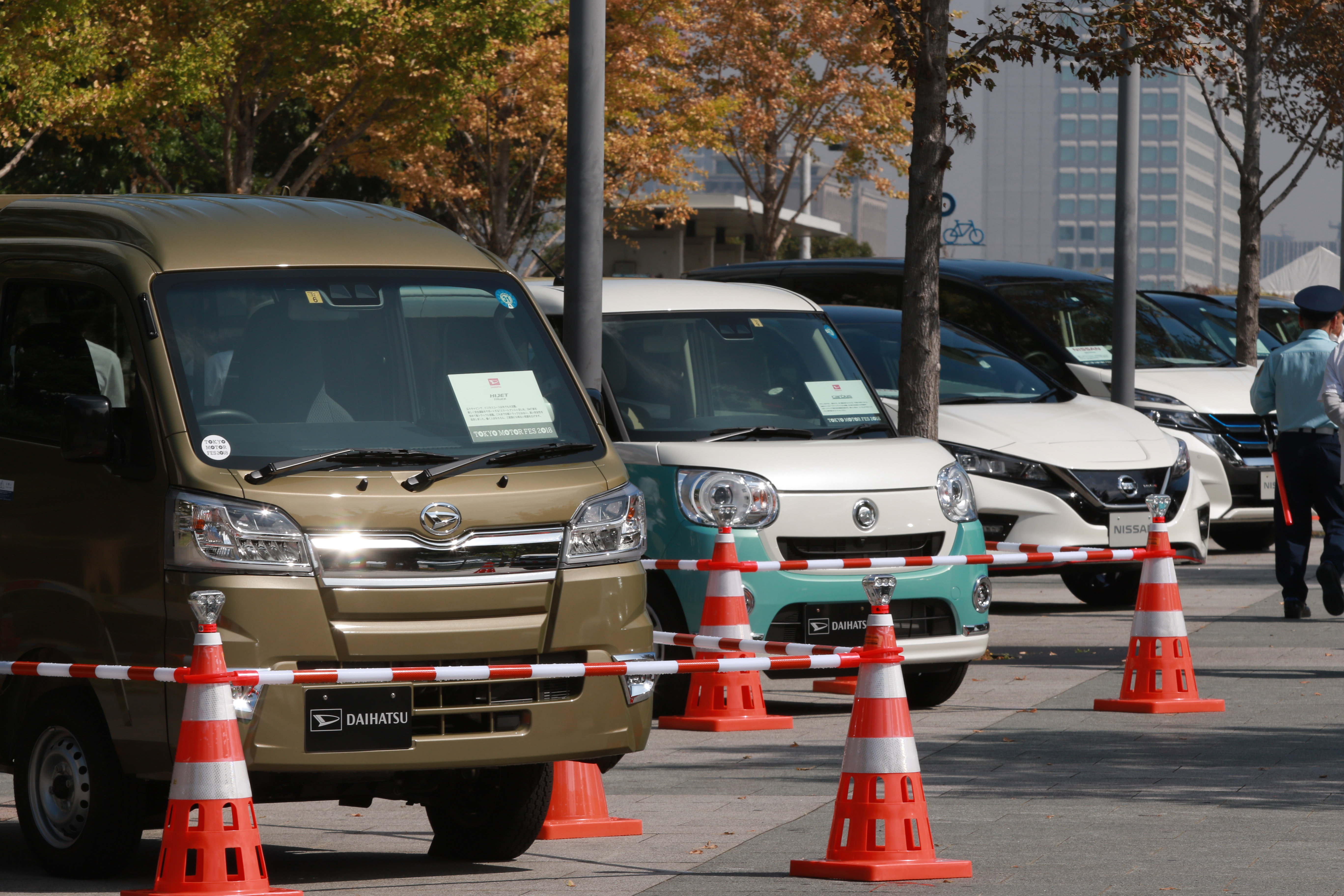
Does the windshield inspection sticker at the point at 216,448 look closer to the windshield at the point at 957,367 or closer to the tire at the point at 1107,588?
the windshield at the point at 957,367

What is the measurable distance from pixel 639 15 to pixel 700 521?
25080 mm

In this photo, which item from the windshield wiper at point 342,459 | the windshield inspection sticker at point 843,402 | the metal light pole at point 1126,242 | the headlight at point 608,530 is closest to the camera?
the windshield wiper at point 342,459

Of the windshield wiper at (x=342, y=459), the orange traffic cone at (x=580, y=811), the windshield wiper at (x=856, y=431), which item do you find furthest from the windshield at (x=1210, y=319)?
the windshield wiper at (x=342, y=459)

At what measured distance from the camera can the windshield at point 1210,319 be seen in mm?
20500

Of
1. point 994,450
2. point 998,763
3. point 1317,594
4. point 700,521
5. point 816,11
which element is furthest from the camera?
point 816,11

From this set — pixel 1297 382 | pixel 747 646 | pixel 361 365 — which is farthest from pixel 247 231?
pixel 1297 382

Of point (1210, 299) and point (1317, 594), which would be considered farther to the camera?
point (1210, 299)

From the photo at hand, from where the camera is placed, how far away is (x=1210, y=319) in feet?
70.2

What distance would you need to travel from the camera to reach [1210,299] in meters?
22.3

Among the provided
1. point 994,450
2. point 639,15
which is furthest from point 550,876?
point 639,15

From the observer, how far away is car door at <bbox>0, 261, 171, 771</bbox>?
589 cm

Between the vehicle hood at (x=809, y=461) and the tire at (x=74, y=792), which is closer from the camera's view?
the tire at (x=74, y=792)

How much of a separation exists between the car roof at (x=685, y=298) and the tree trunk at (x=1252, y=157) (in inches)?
510

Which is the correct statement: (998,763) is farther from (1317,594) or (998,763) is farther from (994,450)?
(1317,594)
